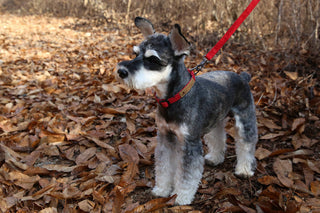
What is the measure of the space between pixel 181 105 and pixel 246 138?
51.1 inches

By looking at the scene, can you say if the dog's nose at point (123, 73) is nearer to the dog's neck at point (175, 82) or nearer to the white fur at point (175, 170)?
the dog's neck at point (175, 82)

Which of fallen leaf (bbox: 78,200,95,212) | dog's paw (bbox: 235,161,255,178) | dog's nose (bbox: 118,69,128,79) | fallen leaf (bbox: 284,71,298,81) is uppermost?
dog's nose (bbox: 118,69,128,79)

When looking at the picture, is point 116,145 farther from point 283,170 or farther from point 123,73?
point 283,170

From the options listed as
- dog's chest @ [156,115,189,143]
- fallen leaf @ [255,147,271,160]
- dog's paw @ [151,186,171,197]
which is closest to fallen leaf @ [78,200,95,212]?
dog's paw @ [151,186,171,197]

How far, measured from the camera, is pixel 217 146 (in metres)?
3.93

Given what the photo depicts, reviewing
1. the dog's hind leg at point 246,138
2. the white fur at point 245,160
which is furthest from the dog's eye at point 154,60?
the white fur at point 245,160

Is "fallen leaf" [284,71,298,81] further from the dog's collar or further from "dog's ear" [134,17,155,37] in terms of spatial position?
"dog's ear" [134,17,155,37]

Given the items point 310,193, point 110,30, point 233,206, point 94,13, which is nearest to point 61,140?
point 233,206

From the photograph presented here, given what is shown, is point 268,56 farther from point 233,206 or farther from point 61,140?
point 61,140

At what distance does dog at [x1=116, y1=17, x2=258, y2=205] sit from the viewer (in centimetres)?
270

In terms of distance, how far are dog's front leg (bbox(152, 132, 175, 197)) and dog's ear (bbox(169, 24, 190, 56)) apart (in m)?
1.03

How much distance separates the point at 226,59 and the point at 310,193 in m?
4.67

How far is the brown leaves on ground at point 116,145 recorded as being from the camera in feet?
10.1

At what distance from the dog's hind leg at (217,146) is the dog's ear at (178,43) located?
1591mm
